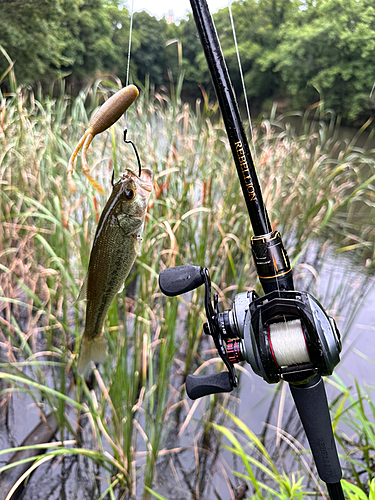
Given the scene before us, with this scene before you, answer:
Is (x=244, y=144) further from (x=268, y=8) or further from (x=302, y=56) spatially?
(x=268, y=8)

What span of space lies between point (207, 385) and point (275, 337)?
12 centimetres

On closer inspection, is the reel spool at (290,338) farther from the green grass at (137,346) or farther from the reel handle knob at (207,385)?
the green grass at (137,346)

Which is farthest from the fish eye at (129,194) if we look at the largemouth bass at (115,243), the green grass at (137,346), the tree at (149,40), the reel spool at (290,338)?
the tree at (149,40)

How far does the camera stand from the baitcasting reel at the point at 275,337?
54cm

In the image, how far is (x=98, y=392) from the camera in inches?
74.2

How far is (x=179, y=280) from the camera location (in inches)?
22.1

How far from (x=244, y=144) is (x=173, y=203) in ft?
5.01

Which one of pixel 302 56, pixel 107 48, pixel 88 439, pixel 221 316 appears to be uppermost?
pixel 302 56

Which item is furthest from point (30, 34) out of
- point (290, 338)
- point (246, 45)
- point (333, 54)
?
point (290, 338)

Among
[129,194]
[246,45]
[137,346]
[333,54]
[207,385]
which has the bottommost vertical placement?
[207,385]

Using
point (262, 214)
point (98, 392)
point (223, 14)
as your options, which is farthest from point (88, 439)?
point (223, 14)

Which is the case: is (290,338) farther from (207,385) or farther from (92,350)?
(92,350)

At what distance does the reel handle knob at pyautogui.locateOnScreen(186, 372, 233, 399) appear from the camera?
573 mm

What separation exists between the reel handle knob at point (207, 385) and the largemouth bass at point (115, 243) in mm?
173
